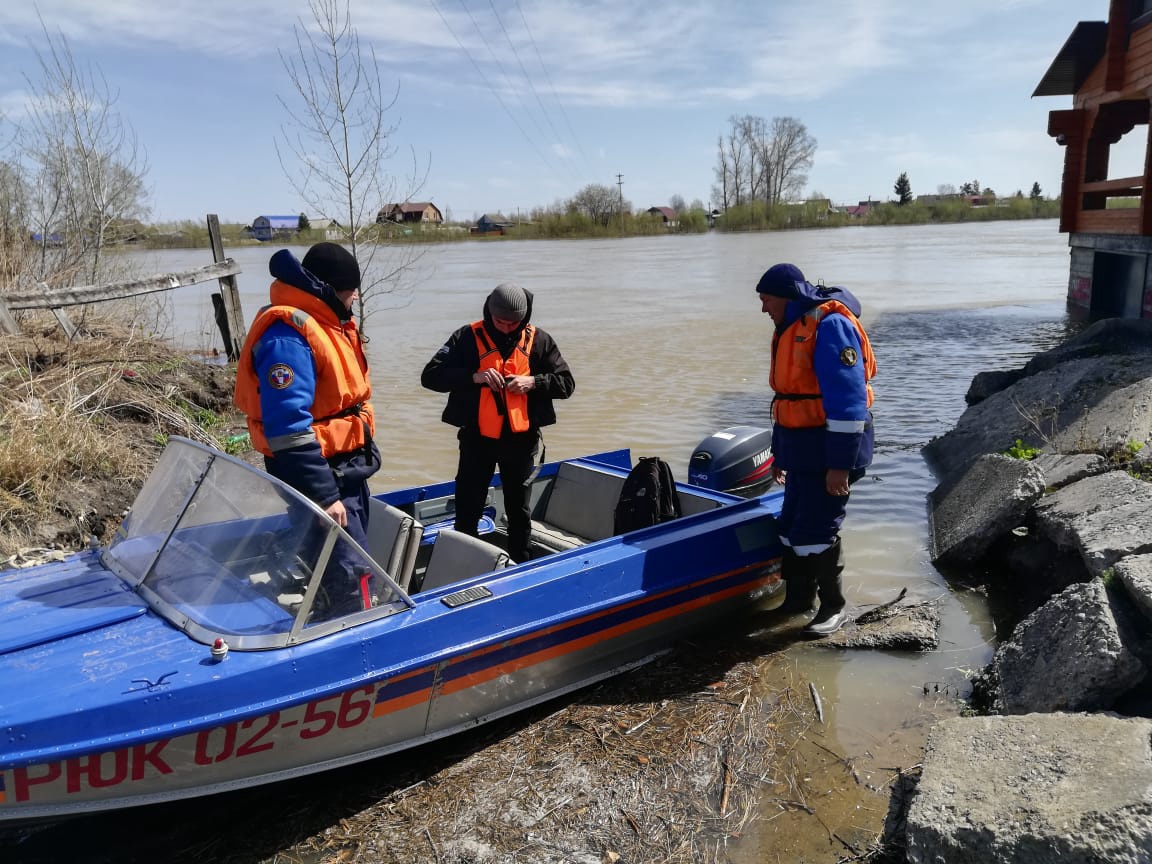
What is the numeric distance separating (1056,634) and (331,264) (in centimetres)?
337

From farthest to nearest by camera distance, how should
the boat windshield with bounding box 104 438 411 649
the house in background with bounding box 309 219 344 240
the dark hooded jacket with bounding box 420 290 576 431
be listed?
the house in background with bounding box 309 219 344 240 → the dark hooded jacket with bounding box 420 290 576 431 → the boat windshield with bounding box 104 438 411 649

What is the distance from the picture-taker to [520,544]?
15.2 ft

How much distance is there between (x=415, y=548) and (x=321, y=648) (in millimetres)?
779

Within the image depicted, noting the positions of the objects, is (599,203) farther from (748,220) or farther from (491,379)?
(491,379)

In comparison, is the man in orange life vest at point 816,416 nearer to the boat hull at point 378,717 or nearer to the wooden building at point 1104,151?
the boat hull at point 378,717

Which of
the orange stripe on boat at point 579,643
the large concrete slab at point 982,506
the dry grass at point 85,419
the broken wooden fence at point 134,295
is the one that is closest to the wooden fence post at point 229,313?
the broken wooden fence at point 134,295

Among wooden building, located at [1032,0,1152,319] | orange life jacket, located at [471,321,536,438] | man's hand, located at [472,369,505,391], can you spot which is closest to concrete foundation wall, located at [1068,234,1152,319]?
wooden building, located at [1032,0,1152,319]

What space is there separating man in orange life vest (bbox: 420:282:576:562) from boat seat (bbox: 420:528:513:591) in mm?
539

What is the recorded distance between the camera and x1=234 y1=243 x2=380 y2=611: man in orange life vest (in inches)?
129

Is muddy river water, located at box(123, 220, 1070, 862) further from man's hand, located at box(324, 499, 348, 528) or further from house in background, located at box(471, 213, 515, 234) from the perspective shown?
house in background, located at box(471, 213, 515, 234)

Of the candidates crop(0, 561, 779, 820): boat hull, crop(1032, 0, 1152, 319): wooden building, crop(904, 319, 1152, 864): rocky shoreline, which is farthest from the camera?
crop(1032, 0, 1152, 319): wooden building

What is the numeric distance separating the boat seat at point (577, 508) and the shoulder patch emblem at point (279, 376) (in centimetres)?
215

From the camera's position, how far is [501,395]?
14.1 feet

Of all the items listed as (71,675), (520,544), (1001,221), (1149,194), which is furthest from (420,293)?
(1001,221)
